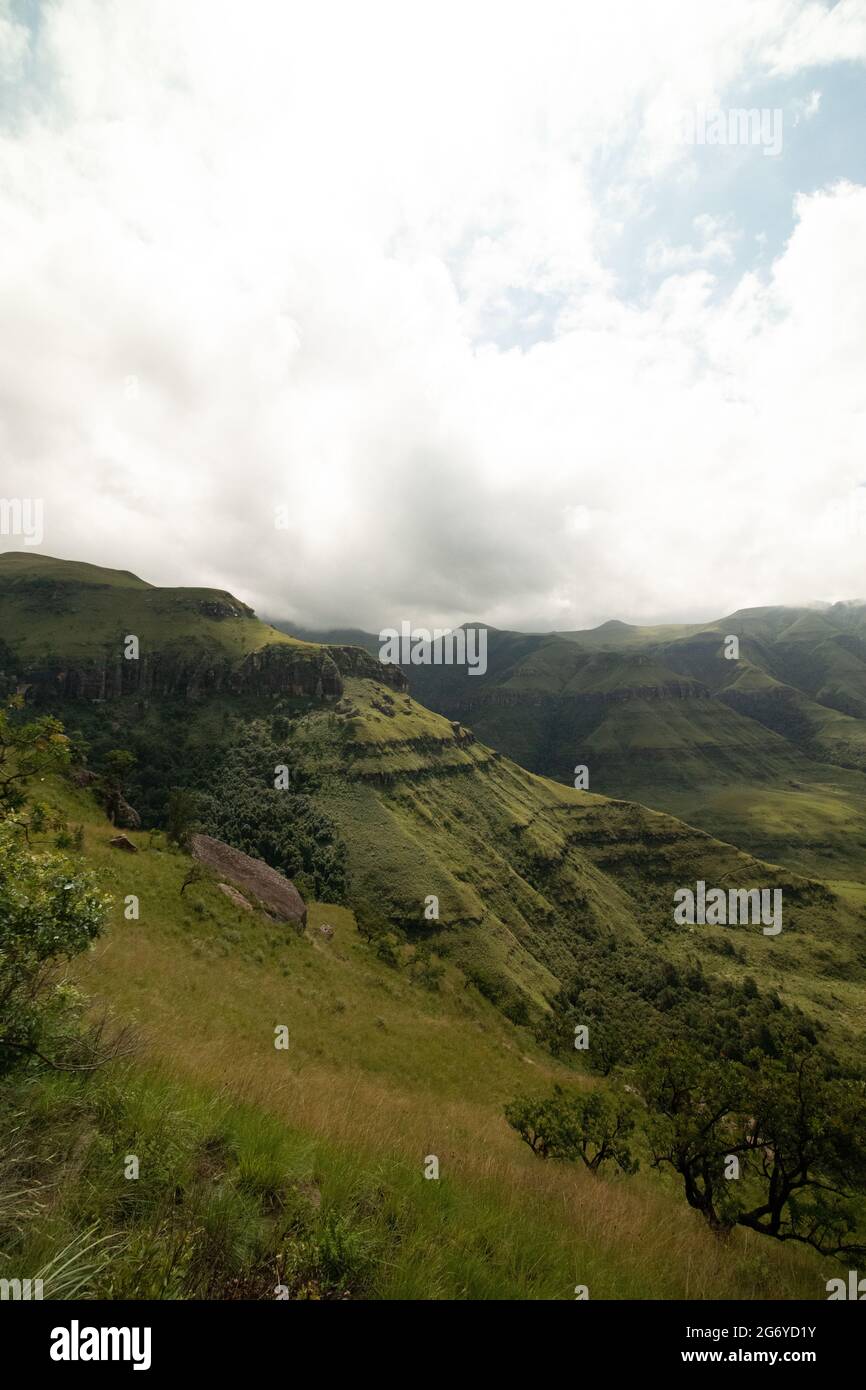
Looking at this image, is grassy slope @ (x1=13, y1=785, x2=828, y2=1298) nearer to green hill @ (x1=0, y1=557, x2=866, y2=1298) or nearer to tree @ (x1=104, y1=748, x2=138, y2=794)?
green hill @ (x1=0, y1=557, x2=866, y2=1298)

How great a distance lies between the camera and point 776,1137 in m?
14.7

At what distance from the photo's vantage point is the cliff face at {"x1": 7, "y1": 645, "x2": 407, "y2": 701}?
163 meters

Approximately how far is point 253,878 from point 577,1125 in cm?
3661

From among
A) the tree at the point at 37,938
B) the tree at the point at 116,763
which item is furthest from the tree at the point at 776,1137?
the tree at the point at 116,763

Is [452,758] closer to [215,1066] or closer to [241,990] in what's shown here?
[241,990]

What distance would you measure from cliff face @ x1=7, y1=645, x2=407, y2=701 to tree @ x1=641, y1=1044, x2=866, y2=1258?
150 metres

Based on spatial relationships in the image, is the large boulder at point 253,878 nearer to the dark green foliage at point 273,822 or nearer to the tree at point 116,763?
the tree at point 116,763

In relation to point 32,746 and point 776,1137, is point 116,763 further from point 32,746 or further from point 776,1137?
point 776,1137

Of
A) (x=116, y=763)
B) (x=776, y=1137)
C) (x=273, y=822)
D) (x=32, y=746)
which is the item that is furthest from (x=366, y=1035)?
(x=273, y=822)

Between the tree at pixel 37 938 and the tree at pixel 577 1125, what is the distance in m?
17.3
